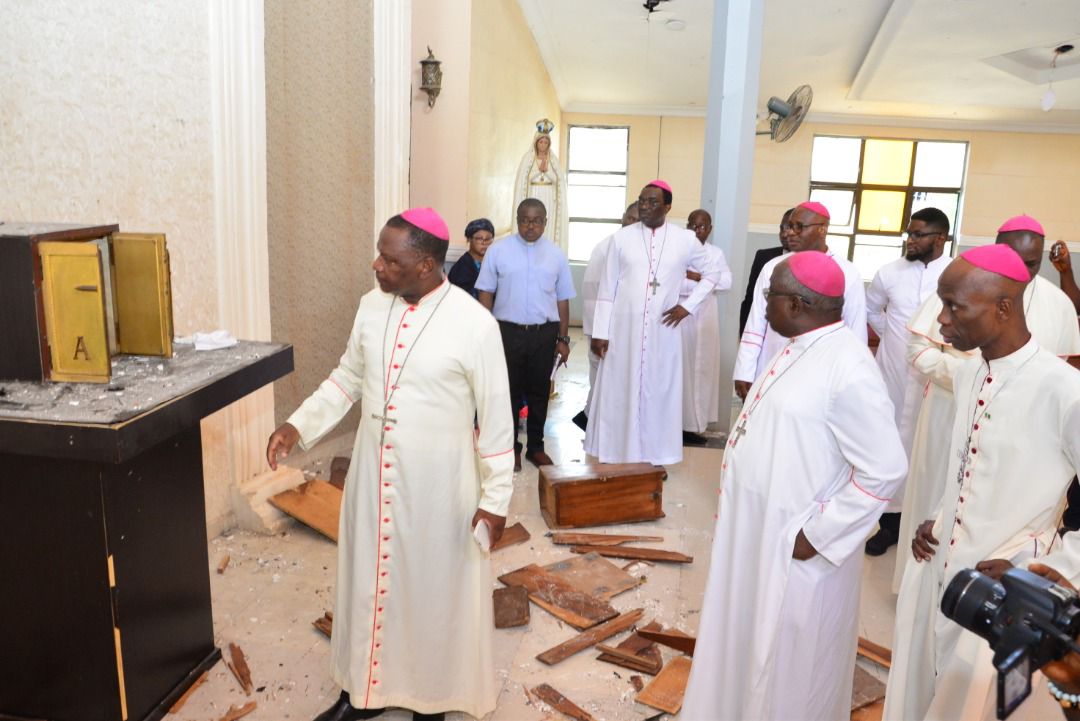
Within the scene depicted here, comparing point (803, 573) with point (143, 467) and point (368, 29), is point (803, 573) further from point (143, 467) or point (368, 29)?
point (368, 29)

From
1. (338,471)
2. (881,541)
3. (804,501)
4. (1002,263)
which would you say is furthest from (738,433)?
(338,471)

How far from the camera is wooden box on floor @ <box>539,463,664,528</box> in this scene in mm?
5371

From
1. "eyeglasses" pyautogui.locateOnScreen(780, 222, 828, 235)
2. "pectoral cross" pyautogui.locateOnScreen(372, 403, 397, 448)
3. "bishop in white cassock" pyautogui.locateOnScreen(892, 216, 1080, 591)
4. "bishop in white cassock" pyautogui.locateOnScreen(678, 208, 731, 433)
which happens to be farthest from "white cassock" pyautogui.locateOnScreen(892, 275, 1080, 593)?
"bishop in white cassock" pyautogui.locateOnScreen(678, 208, 731, 433)

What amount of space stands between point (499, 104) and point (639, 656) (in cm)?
752

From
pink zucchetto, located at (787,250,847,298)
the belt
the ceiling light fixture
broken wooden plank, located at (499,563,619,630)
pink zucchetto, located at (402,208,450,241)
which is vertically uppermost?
the ceiling light fixture

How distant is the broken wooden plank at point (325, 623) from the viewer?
4020 millimetres

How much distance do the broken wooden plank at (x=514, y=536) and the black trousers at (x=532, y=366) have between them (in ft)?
4.20

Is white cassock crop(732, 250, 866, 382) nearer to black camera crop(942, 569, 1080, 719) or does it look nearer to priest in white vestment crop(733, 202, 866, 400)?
priest in white vestment crop(733, 202, 866, 400)

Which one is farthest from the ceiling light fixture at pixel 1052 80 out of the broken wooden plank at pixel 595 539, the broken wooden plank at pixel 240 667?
the broken wooden plank at pixel 240 667

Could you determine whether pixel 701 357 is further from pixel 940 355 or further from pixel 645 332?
pixel 940 355

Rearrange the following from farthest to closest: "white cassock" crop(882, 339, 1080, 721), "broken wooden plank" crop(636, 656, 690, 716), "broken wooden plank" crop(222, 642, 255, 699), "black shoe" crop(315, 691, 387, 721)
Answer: "broken wooden plank" crop(222, 642, 255, 699), "broken wooden plank" crop(636, 656, 690, 716), "black shoe" crop(315, 691, 387, 721), "white cassock" crop(882, 339, 1080, 721)

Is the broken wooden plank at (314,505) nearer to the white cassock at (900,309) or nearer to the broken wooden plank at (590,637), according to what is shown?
the broken wooden plank at (590,637)

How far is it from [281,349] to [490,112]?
21.9 feet

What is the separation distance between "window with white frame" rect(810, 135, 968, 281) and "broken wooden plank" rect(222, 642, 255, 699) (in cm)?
1274
